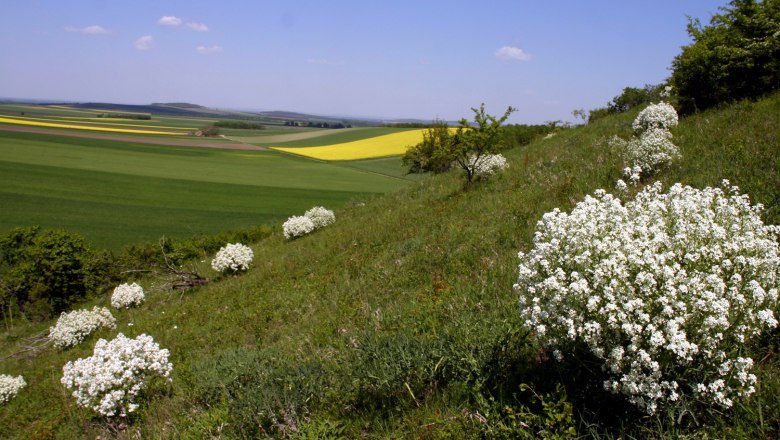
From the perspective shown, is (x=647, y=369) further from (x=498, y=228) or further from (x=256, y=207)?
(x=256, y=207)

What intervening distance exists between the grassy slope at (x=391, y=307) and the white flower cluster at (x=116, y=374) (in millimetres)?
323

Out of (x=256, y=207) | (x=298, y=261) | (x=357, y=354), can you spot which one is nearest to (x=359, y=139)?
(x=256, y=207)

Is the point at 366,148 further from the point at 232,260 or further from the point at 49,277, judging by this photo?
the point at 232,260

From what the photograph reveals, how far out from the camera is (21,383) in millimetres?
9414

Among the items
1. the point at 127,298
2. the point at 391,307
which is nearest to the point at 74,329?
the point at 127,298

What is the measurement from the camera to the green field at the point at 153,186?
31000 millimetres

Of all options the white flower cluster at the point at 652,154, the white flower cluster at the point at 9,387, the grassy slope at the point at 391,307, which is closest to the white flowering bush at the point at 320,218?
the grassy slope at the point at 391,307

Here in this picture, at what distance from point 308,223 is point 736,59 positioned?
1547 centimetres

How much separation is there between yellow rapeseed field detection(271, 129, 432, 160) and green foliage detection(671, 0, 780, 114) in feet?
174

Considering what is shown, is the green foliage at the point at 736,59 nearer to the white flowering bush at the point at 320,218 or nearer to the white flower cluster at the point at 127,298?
the white flowering bush at the point at 320,218

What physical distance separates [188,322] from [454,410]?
857 centimetres

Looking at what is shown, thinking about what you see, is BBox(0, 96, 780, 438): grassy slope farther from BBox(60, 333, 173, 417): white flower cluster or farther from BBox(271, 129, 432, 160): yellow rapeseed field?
→ BBox(271, 129, 432, 160): yellow rapeseed field

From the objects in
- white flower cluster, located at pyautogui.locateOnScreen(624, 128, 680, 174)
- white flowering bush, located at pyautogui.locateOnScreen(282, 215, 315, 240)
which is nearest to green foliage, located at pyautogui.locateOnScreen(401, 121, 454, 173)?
white flowering bush, located at pyautogui.locateOnScreen(282, 215, 315, 240)

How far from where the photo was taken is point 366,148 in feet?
249
